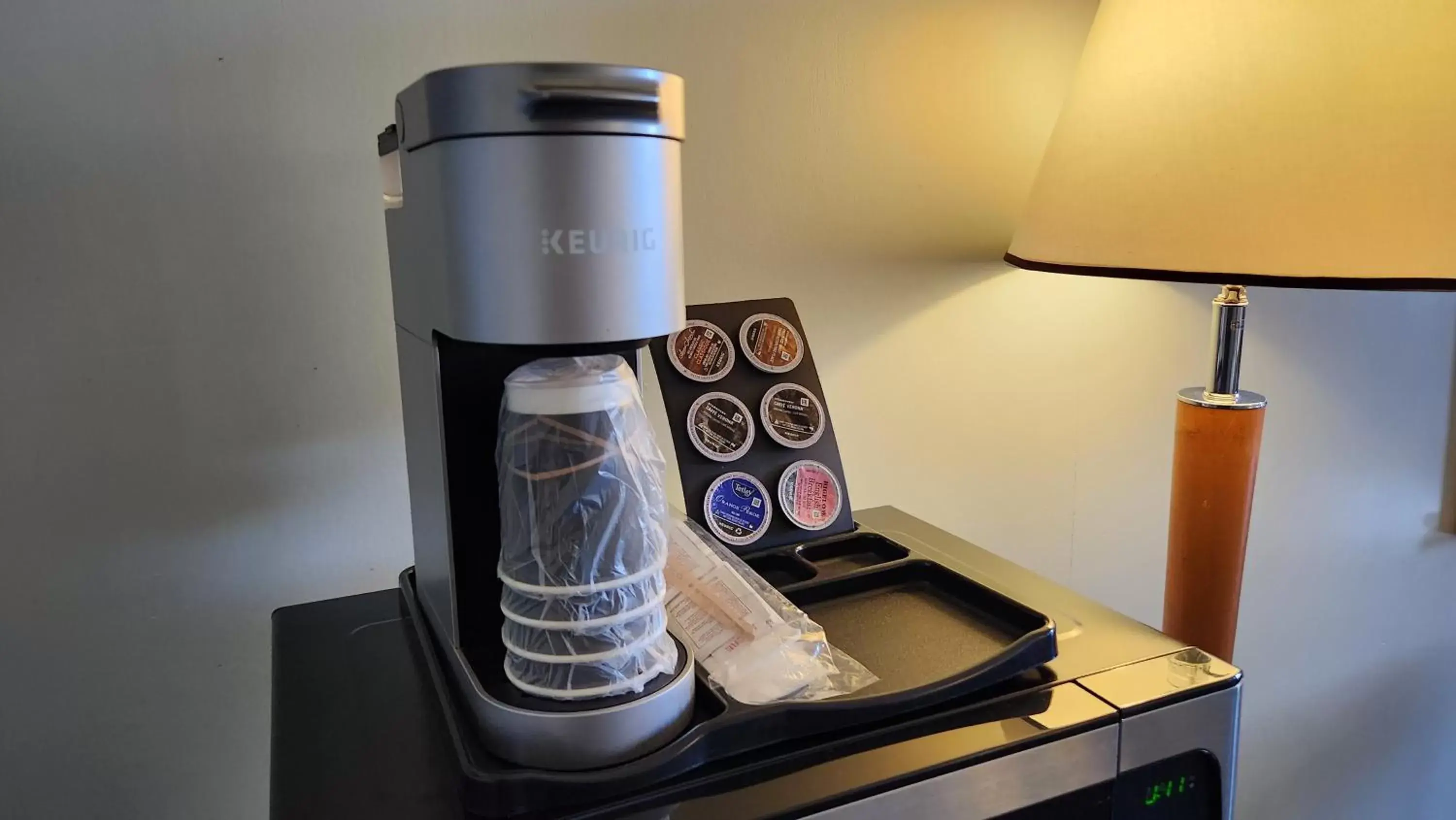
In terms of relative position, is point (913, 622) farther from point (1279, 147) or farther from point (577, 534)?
point (1279, 147)

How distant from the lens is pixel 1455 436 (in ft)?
4.67

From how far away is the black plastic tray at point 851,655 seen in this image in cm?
48

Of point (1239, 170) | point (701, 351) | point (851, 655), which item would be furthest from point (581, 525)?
point (1239, 170)

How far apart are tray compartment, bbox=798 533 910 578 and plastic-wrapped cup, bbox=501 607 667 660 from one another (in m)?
0.29

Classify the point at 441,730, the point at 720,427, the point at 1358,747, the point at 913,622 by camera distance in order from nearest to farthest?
1. the point at 441,730
2. the point at 913,622
3. the point at 720,427
4. the point at 1358,747

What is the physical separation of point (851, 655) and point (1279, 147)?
475 millimetres

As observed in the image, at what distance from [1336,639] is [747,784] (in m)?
1.27

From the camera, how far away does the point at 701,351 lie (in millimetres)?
804

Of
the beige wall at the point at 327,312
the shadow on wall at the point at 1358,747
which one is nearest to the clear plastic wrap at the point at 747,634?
the beige wall at the point at 327,312

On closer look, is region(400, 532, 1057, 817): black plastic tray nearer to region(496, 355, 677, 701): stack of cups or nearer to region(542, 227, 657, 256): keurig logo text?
region(496, 355, 677, 701): stack of cups

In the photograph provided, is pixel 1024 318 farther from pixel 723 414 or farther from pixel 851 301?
pixel 723 414

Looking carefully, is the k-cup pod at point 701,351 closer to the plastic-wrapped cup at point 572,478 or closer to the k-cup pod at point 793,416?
the k-cup pod at point 793,416

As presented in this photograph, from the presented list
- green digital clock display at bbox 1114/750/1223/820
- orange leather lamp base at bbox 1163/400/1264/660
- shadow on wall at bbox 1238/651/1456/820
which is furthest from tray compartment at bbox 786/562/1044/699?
shadow on wall at bbox 1238/651/1456/820

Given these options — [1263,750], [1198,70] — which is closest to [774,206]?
[1198,70]
